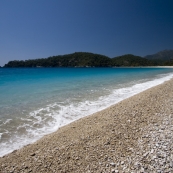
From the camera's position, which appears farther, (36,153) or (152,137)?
(152,137)

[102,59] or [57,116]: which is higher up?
[102,59]

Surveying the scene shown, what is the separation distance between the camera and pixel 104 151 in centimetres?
411

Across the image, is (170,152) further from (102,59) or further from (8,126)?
(102,59)

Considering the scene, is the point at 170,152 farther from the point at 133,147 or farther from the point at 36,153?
the point at 36,153

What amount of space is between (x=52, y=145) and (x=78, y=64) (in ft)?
647

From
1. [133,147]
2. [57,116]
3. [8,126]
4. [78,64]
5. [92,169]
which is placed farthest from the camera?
[78,64]

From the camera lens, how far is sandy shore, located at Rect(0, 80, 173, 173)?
3531 millimetres

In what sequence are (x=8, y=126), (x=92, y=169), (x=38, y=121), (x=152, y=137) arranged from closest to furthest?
(x=92, y=169)
(x=152, y=137)
(x=8, y=126)
(x=38, y=121)

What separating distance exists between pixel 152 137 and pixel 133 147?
0.93 meters

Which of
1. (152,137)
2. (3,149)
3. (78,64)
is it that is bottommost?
(3,149)

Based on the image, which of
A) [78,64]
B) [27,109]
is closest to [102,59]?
[78,64]

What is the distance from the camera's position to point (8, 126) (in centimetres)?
709

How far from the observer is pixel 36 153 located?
14.3 ft

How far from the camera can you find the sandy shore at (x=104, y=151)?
3.53 metres
